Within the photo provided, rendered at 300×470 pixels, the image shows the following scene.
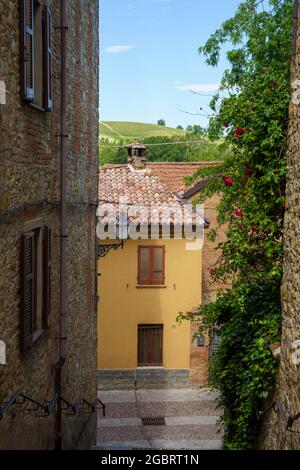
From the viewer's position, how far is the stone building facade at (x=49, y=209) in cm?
612

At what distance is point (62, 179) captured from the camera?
9.06 m

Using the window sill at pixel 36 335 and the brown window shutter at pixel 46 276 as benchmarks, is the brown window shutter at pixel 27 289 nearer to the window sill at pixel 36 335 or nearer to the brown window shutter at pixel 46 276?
the window sill at pixel 36 335

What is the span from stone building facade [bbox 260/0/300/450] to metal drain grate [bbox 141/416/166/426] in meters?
9.37

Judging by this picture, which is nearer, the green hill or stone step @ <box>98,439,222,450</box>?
stone step @ <box>98,439,222,450</box>

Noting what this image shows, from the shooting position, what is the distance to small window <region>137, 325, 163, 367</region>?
1938 centimetres

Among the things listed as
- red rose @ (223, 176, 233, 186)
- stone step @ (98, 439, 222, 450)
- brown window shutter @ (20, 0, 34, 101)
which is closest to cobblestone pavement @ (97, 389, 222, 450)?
stone step @ (98, 439, 222, 450)

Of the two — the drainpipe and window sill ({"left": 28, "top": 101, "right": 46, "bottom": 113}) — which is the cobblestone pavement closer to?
the drainpipe

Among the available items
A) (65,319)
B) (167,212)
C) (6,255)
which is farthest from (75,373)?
(167,212)

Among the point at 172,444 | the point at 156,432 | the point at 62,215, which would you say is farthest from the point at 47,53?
the point at 156,432

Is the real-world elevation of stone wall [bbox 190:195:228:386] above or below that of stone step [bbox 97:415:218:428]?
above

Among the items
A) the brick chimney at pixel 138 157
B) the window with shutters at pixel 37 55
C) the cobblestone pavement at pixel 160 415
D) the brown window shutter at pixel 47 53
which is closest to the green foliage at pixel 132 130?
the brick chimney at pixel 138 157

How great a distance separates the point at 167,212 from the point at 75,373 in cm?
880

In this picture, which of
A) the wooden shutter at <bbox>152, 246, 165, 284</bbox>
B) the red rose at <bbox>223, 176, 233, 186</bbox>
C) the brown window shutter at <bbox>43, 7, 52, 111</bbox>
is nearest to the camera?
the brown window shutter at <bbox>43, 7, 52, 111</bbox>

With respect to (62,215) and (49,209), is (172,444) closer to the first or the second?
(62,215)
